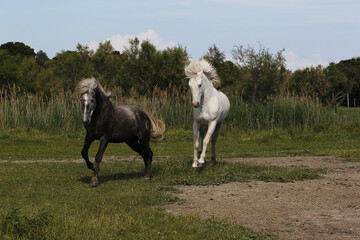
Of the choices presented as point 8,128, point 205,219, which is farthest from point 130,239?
point 8,128

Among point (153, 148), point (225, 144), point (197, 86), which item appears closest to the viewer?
point (197, 86)

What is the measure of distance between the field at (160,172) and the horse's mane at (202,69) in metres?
2.04

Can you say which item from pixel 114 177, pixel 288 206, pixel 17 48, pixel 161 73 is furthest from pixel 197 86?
pixel 17 48

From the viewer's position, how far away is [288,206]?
7398 mm

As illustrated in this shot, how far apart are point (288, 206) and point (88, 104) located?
4177mm

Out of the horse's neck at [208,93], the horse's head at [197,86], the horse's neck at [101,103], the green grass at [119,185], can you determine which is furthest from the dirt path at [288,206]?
the horse's neck at [101,103]

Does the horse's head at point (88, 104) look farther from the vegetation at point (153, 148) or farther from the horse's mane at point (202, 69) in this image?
the horse's mane at point (202, 69)

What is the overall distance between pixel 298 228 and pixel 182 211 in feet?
5.71

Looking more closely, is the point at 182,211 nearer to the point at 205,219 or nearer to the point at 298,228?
the point at 205,219

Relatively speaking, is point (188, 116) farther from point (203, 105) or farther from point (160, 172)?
point (203, 105)

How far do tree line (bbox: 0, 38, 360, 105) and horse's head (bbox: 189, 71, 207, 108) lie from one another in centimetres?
1193

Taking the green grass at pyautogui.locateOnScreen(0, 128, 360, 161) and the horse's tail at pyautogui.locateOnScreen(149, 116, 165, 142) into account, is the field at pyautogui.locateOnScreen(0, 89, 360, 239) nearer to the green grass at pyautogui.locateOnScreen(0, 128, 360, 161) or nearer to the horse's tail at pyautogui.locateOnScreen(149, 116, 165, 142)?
the green grass at pyautogui.locateOnScreen(0, 128, 360, 161)

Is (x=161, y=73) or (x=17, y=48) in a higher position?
(x=17, y=48)

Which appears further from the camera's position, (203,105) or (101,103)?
(203,105)
